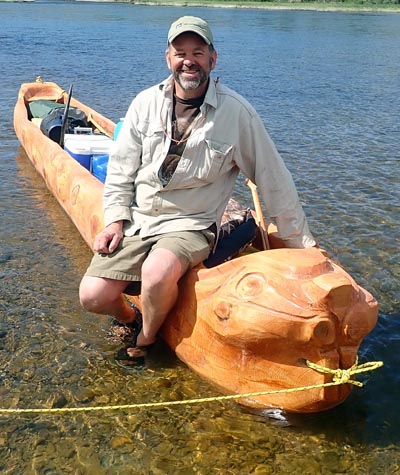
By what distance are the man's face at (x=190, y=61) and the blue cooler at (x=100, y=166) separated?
2645 millimetres

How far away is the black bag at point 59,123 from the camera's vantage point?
7.82 metres

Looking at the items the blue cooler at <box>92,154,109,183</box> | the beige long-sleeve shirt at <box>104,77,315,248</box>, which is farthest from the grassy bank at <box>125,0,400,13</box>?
the beige long-sleeve shirt at <box>104,77,315,248</box>

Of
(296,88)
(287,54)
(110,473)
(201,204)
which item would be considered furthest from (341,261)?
(287,54)

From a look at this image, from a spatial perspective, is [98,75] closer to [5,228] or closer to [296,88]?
[296,88]

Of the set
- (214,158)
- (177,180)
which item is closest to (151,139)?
(177,180)

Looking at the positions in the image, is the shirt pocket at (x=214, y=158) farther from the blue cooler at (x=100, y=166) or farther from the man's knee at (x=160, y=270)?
the blue cooler at (x=100, y=166)

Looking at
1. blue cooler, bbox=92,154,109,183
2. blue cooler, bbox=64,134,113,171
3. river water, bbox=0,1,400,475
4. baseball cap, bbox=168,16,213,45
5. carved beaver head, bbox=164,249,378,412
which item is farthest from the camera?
blue cooler, bbox=64,134,113,171

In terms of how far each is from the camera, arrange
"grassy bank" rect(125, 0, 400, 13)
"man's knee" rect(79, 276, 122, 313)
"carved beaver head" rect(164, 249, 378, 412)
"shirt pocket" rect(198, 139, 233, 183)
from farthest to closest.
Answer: "grassy bank" rect(125, 0, 400, 13)
"man's knee" rect(79, 276, 122, 313)
"shirt pocket" rect(198, 139, 233, 183)
"carved beaver head" rect(164, 249, 378, 412)

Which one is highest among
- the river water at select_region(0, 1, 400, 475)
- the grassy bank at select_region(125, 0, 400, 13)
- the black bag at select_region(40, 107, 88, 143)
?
the black bag at select_region(40, 107, 88, 143)

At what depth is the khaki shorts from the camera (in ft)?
12.6

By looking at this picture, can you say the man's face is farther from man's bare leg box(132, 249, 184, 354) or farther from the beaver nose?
the beaver nose

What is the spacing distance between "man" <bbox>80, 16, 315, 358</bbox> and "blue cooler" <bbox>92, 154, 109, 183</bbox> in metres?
2.22

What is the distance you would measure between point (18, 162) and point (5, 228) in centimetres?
270

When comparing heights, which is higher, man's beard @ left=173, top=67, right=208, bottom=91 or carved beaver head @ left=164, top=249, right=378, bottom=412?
man's beard @ left=173, top=67, right=208, bottom=91
